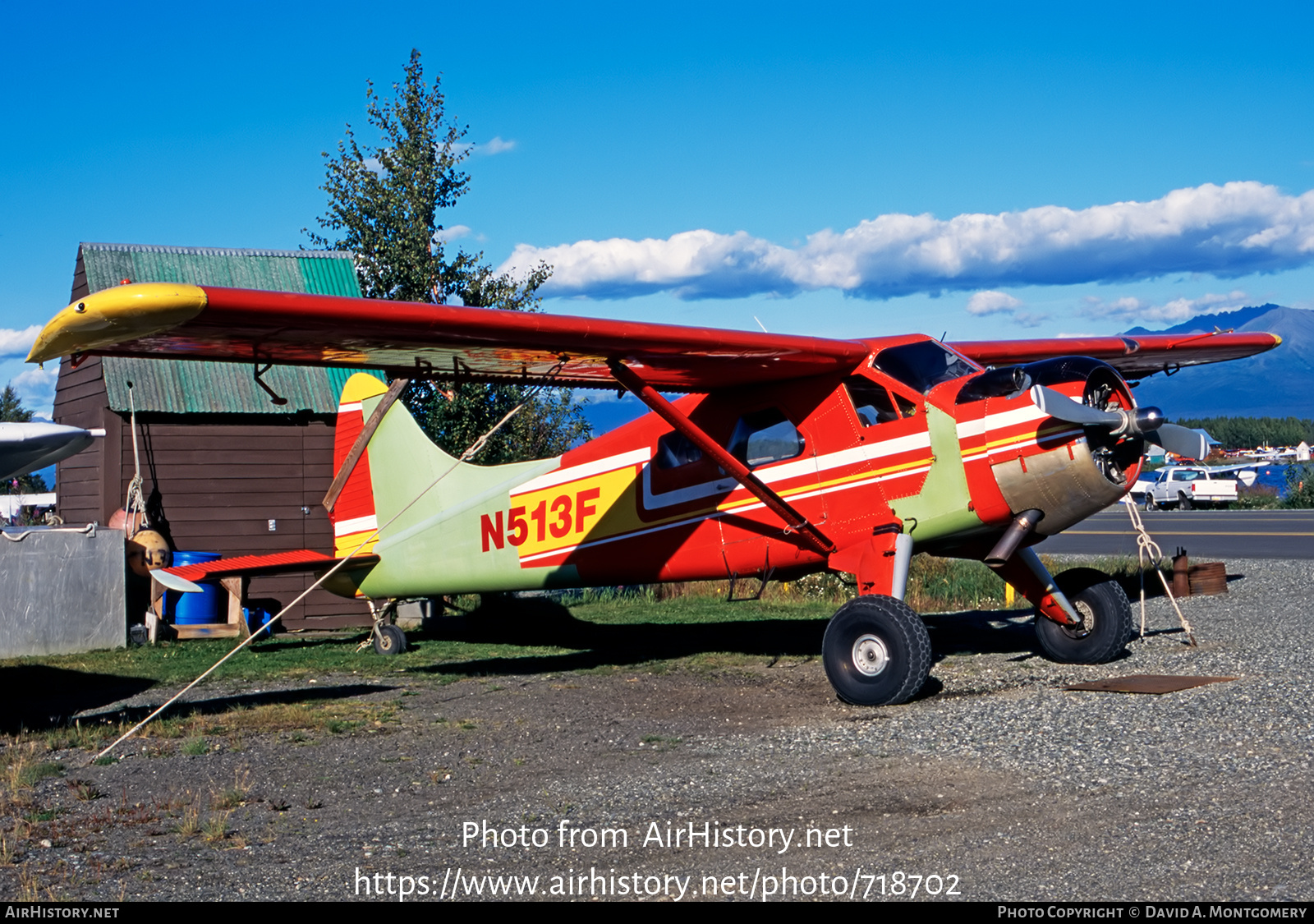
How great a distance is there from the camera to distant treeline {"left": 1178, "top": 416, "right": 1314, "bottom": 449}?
14512 centimetres

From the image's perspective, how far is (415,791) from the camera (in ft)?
21.5

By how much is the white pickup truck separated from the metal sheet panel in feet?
133

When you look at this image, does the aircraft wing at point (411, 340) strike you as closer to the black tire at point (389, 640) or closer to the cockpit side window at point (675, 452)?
the cockpit side window at point (675, 452)

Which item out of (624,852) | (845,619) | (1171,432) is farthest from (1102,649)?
(624,852)

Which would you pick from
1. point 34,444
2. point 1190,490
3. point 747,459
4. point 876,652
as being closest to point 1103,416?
point 876,652

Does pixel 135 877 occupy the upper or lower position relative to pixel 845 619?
lower

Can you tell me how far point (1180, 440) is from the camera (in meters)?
9.43

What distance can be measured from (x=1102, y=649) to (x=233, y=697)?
7779mm

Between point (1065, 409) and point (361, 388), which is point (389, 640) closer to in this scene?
point (361, 388)

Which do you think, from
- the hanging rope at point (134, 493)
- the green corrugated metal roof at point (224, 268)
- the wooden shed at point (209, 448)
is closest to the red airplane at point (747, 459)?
the wooden shed at point (209, 448)

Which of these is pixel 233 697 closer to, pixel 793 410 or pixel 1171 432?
pixel 793 410

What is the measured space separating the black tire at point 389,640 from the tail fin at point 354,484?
1.00 meters
